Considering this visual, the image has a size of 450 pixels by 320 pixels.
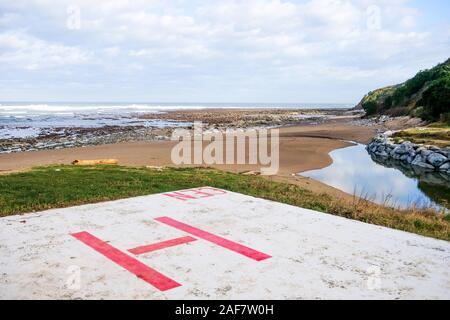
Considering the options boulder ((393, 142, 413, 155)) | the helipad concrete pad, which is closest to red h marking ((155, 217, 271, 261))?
the helipad concrete pad

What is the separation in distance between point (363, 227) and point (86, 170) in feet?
29.2

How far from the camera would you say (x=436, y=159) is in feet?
60.1

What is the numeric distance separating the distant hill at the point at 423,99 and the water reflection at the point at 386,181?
11022 mm

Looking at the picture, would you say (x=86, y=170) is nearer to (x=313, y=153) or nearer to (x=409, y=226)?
(x=409, y=226)

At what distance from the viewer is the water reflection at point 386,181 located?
42.1ft

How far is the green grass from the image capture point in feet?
24.5

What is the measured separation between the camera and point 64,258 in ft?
15.7

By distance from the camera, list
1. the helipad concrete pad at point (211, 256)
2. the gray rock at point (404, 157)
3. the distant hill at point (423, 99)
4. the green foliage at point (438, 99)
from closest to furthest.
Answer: the helipad concrete pad at point (211, 256), the gray rock at point (404, 157), the green foliage at point (438, 99), the distant hill at point (423, 99)

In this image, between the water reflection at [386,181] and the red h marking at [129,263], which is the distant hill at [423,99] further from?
the red h marking at [129,263]

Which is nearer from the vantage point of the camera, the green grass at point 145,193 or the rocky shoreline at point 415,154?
the green grass at point 145,193

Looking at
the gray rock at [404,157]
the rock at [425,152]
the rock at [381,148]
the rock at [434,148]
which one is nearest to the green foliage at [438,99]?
the rock at [381,148]

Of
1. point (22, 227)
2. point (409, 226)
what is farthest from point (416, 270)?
point (22, 227)
